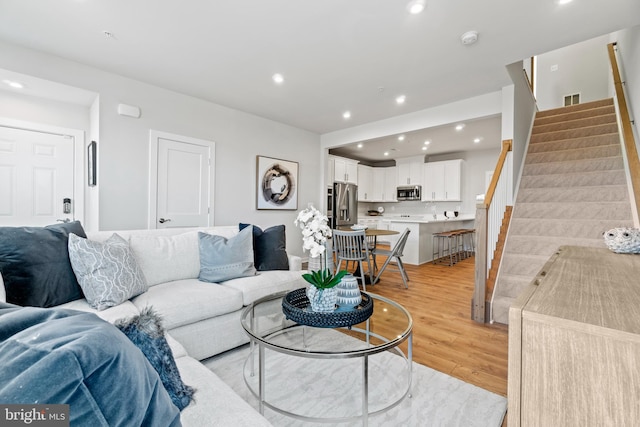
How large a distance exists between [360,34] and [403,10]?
418 mm

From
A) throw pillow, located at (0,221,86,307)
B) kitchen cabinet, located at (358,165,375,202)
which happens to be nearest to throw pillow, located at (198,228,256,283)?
throw pillow, located at (0,221,86,307)

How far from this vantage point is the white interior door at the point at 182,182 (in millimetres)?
3641

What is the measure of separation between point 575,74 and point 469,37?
233 inches

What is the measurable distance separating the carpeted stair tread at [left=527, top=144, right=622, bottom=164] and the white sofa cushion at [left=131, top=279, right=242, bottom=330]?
4.55m

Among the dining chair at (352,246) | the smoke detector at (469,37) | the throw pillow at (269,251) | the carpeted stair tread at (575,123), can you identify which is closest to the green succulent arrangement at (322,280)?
the throw pillow at (269,251)

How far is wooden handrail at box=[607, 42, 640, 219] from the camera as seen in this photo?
2.47m

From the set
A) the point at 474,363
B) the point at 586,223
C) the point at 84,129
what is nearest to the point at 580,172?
the point at 586,223

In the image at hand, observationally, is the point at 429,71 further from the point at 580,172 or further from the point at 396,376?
the point at 396,376

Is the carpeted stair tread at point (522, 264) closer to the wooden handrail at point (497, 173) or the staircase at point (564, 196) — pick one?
the staircase at point (564, 196)

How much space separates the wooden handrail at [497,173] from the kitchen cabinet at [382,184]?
473 centimetres

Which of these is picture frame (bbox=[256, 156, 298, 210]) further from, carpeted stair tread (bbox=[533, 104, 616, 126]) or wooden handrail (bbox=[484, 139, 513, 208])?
carpeted stair tread (bbox=[533, 104, 616, 126])

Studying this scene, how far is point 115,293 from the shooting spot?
1758mm

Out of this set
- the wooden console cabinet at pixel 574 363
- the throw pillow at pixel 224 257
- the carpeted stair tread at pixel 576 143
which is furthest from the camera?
the carpeted stair tread at pixel 576 143

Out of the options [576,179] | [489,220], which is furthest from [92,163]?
[576,179]
